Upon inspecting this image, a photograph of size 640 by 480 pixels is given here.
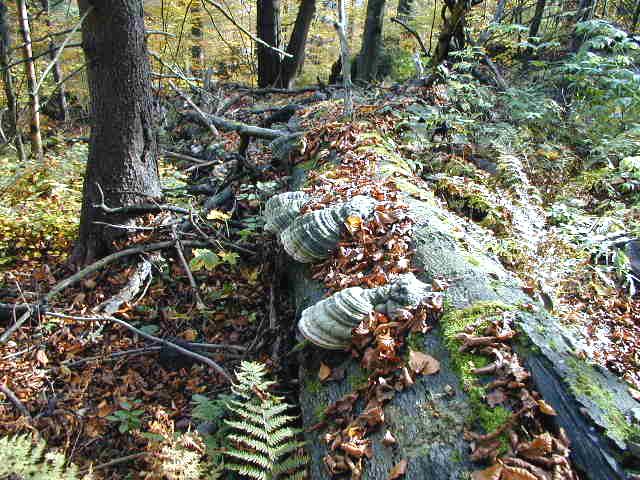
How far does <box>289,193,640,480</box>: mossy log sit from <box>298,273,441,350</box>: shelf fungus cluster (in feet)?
0.59

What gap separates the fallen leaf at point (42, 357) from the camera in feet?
11.5

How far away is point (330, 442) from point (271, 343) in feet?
4.90

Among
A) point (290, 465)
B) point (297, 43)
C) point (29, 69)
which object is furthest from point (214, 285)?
point (297, 43)

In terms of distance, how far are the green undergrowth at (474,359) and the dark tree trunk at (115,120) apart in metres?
3.74

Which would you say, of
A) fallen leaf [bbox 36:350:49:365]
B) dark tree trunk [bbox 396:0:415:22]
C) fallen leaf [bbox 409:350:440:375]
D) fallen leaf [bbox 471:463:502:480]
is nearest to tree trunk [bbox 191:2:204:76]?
dark tree trunk [bbox 396:0:415:22]

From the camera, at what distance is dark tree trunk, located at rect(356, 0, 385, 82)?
36.6 ft

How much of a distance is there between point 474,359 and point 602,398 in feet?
1.68

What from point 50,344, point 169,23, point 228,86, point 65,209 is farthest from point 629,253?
point 169,23

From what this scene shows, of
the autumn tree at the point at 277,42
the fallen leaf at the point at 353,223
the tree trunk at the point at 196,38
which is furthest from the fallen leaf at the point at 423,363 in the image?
the tree trunk at the point at 196,38

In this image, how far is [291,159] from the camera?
228 inches

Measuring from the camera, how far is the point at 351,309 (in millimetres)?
2225

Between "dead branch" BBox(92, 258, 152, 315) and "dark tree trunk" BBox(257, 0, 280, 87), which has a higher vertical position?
"dark tree trunk" BBox(257, 0, 280, 87)

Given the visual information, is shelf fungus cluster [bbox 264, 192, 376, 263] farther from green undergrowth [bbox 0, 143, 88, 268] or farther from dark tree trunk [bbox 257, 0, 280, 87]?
dark tree trunk [bbox 257, 0, 280, 87]

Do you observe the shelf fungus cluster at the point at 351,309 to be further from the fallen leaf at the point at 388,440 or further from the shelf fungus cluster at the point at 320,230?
the shelf fungus cluster at the point at 320,230
